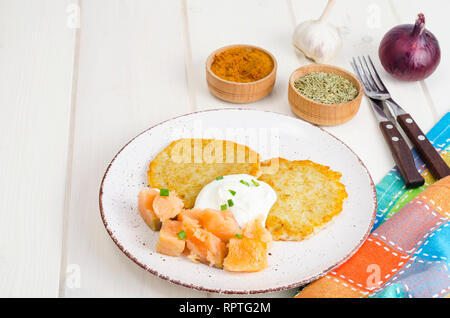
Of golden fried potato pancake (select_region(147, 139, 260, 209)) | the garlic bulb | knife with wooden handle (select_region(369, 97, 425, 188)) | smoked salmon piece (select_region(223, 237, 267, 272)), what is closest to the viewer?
smoked salmon piece (select_region(223, 237, 267, 272))

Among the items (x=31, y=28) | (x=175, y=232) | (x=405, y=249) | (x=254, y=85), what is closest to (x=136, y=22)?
(x=31, y=28)

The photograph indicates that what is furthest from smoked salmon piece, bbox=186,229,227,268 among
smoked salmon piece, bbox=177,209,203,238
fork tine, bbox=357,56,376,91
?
fork tine, bbox=357,56,376,91

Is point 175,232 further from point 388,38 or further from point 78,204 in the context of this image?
point 388,38

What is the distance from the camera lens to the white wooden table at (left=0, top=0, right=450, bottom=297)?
88.1 inches

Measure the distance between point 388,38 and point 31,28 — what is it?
240 cm

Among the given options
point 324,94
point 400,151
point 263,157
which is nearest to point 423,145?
point 400,151

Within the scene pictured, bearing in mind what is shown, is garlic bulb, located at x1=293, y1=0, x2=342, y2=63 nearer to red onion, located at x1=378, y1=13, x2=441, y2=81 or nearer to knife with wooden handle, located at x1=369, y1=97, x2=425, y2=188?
red onion, located at x1=378, y1=13, x2=441, y2=81

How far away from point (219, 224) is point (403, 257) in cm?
77

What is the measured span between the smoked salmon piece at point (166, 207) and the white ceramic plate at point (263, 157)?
5.1 inches

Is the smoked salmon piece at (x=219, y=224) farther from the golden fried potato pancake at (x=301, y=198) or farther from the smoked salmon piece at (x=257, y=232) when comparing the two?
the golden fried potato pancake at (x=301, y=198)

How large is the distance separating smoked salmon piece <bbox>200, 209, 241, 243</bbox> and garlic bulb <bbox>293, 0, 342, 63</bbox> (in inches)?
66.0

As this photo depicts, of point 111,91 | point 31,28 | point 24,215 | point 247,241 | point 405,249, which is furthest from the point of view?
point 31,28

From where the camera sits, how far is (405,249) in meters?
2.17

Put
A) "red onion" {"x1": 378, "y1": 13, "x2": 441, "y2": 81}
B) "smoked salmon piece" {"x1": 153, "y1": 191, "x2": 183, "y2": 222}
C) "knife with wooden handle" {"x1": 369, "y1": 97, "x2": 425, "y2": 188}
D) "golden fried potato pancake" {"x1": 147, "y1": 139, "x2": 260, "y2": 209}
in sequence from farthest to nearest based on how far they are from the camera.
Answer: "red onion" {"x1": 378, "y1": 13, "x2": 441, "y2": 81} < "knife with wooden handle" {"x1": 369, "y1": 97, "x2": 425, "y2": 188} < "golden fried potato pancake" {"x1": 147, "y1": 139, "x2": 260, "y2": 209} < "smoked salmon piece" {"x1": 153, "y1": 191, "x2": 183, "y2": 222}
